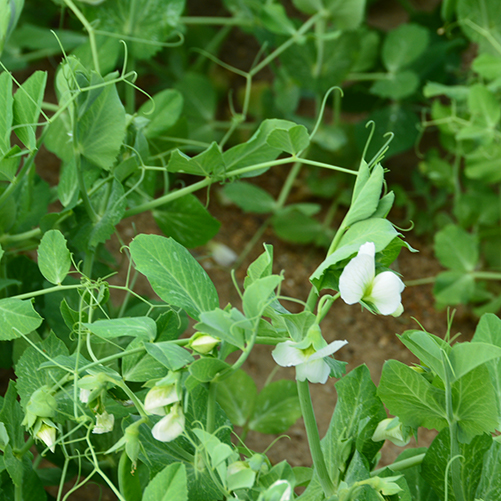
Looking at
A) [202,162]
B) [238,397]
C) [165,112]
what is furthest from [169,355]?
[165,112]

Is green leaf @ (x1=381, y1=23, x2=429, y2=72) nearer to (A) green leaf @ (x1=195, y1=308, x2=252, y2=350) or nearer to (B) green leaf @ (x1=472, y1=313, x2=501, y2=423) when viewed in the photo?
(B) green leaf @ (x1=472, y1=313, x2=501, y2=423)

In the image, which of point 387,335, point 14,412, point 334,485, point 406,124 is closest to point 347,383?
point 334,485

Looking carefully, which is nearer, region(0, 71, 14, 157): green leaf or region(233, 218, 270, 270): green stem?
region(0, 71, 14, 157): green leaf

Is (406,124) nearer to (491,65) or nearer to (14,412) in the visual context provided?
(491,65)

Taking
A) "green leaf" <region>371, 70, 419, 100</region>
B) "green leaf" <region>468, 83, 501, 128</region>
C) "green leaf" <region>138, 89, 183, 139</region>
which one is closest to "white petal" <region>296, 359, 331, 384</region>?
"green leaf" <region>138, 89, 183, 139</region>

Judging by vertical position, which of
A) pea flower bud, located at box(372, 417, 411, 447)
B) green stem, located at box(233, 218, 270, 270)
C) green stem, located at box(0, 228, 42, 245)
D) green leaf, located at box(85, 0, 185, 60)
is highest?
green leaf, located at box(85, 0, 185, 60)

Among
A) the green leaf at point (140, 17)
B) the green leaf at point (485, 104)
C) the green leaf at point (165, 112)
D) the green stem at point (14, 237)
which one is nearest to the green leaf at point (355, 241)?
the green stem at point (14, 237)
